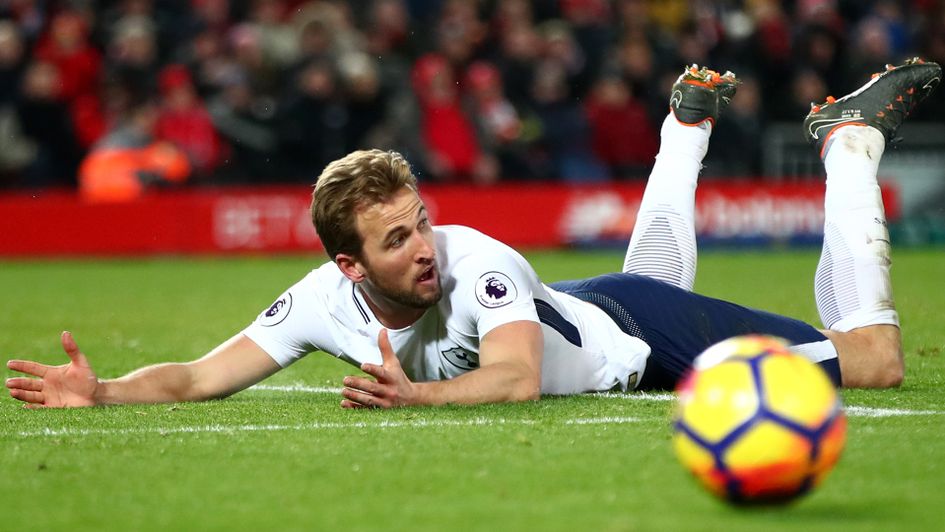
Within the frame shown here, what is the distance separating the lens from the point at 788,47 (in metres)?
20.1

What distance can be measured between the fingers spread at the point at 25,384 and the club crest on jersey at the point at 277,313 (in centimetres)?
87

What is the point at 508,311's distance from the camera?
5363 mm

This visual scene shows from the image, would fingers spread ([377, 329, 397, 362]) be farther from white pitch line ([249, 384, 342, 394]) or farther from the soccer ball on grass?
the soccer ball on grass

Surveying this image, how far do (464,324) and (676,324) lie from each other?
36.1 inches

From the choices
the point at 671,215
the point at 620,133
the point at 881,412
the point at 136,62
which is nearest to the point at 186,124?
the point at 136,62

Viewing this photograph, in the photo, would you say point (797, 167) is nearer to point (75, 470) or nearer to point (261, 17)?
point (261, 17)

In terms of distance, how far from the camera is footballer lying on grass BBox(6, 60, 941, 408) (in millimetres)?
5332

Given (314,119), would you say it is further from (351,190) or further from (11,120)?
(351,190)

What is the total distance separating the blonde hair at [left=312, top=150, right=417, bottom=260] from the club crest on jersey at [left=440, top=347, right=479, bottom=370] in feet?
1.85

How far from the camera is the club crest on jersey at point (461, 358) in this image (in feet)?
18.5

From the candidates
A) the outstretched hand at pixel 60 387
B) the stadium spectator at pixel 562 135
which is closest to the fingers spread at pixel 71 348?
the outstretched hand at pixel 60 387

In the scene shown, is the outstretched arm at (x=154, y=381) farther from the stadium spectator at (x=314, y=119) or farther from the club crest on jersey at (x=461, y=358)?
the stadium spectator at (x=314, y=119)

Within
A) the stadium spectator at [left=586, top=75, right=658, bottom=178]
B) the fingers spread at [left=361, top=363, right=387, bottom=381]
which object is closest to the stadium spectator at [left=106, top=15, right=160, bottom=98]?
the stadium spectator at [left=586, top=75, right=658, bottom=178]

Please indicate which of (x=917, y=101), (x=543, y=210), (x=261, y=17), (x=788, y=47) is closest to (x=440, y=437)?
(x=917, y=101)
